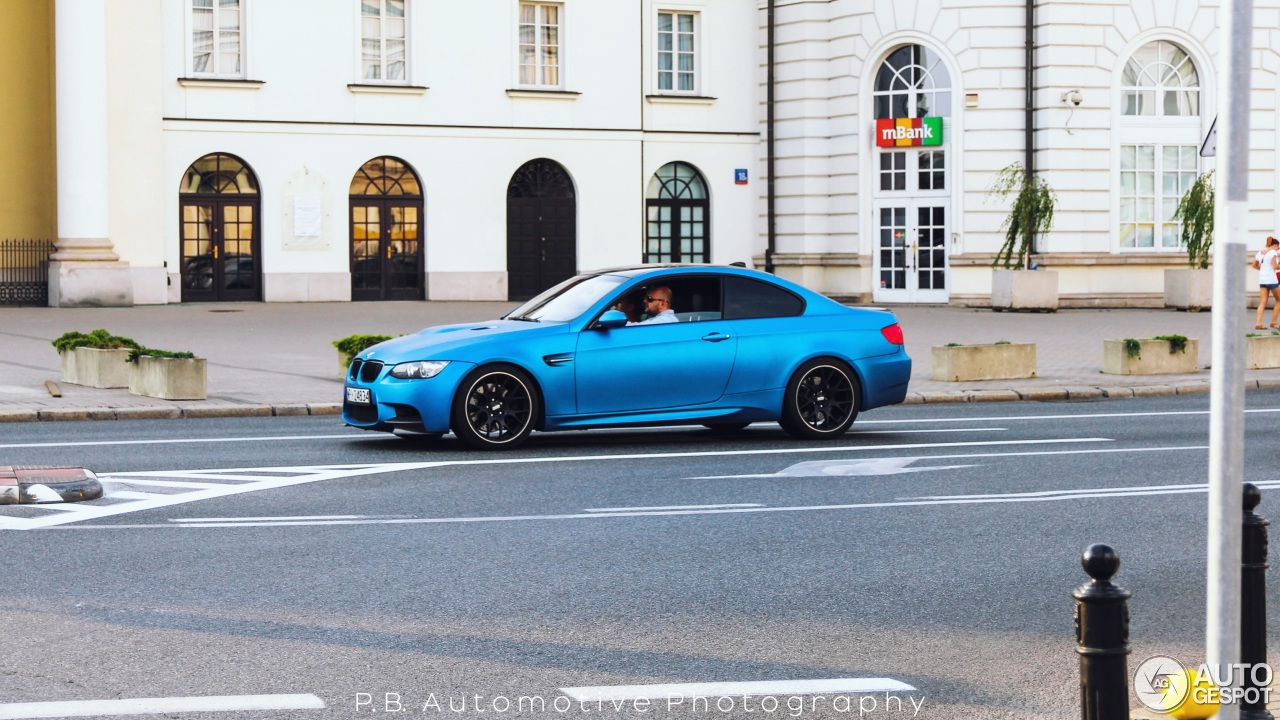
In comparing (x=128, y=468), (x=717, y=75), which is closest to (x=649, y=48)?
(x=717, y=75)

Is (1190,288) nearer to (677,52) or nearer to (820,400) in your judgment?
(677,52)

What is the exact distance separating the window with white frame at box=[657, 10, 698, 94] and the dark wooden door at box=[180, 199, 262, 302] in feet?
33.1

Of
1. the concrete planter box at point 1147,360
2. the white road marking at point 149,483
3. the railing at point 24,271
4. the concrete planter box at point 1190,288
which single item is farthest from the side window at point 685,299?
the railing at point 24,271

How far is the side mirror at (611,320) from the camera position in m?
13.9

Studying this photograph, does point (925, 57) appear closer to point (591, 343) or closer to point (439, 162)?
point (439, 162)

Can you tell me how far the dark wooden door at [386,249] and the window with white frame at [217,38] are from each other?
3.84 metres

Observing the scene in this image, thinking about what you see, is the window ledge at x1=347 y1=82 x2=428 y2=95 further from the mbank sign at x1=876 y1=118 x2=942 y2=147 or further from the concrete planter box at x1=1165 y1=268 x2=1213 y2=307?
the concrete planter box at x1=1165 y1=268 x2=1213 y2=307

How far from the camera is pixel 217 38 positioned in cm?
3747

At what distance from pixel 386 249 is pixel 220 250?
11.7ft

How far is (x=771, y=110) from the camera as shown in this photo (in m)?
41.3

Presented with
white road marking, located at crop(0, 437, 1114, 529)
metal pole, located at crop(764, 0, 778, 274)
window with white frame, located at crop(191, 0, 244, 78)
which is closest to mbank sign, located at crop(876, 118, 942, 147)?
metal pole, located at crop(764, 0, 778, 274)

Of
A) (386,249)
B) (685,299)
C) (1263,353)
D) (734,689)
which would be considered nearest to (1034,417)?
(685,299)

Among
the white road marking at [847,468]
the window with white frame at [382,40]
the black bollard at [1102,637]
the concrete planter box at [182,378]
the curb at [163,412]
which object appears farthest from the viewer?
the window with white frame at [382,40]

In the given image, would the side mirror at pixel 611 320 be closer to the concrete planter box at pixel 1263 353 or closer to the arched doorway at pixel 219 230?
the concrete planter box at pixel 1263 353
